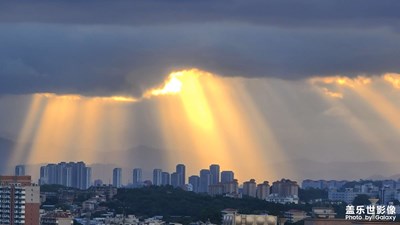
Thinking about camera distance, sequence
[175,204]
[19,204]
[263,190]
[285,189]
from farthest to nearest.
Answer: [263,190] → [285,189] → [175,204] → [19,204]

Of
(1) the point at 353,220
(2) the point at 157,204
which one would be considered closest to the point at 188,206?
(2) the point at 157,204

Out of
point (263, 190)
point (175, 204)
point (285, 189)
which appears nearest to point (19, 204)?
point (175, 204)

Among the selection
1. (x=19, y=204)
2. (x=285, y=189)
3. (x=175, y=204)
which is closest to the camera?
(x=19, y=204)

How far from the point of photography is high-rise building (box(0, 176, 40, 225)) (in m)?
96.4

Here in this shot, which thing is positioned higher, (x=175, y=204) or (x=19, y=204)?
(x=175, y=204)

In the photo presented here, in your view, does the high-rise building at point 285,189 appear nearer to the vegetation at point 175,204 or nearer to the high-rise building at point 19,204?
the vegetation at point 175,204

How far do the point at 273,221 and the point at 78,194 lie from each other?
101 m

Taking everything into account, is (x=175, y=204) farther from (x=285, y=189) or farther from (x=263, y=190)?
(x=263, y=190)

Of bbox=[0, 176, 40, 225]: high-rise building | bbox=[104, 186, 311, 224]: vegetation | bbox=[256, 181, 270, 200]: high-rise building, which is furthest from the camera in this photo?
bbox=[256, 181, 270, 200]: high-rise building

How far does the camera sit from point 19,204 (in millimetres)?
97500

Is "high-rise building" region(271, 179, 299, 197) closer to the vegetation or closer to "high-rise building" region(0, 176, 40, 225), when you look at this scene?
the vegetation

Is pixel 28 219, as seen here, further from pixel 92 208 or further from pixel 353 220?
pixel 92 208

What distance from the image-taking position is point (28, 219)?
9625 cm

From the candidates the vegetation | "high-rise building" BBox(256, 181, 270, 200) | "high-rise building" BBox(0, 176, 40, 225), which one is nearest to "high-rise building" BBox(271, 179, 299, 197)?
"high-rise building" BBox(256, 181, 270, 200)
